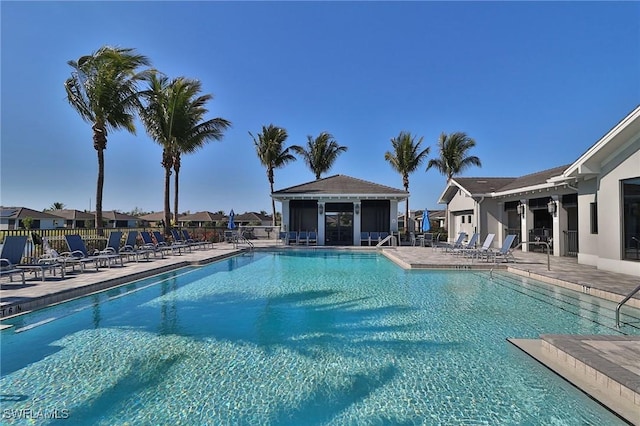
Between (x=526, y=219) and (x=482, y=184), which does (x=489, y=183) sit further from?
(x=526, y=219)

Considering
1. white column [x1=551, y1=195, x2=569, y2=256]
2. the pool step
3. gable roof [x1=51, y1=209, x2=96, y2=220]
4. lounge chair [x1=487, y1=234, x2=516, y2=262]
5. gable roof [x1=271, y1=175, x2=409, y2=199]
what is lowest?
the pool step

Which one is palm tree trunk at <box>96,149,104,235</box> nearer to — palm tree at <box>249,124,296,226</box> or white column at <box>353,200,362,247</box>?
white column at <box>353,200,362,247</box>

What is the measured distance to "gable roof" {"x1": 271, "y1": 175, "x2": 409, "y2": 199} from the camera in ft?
69.7

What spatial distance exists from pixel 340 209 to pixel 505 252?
39.1 feet

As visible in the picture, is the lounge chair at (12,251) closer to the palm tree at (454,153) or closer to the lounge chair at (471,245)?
the lounge chair at (471,245)

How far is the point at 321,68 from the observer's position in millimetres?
20734

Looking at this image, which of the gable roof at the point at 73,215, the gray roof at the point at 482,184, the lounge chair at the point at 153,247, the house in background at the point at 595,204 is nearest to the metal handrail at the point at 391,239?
the gray roof at the point at 482,184

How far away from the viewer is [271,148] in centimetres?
3059

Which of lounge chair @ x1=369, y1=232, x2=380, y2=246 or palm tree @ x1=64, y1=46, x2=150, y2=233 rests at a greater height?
palm tree @ x1=64, y1=46, x2=150, y2=233

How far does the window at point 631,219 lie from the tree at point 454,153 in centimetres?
2209

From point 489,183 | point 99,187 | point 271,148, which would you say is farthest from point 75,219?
point 489,183

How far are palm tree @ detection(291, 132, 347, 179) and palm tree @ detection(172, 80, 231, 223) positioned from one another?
39.7ft

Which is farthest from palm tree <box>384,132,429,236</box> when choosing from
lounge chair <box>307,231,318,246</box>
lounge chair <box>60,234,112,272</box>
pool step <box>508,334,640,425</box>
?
pool step <box>508,334,640,425</box>

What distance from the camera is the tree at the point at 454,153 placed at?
30.6 m
